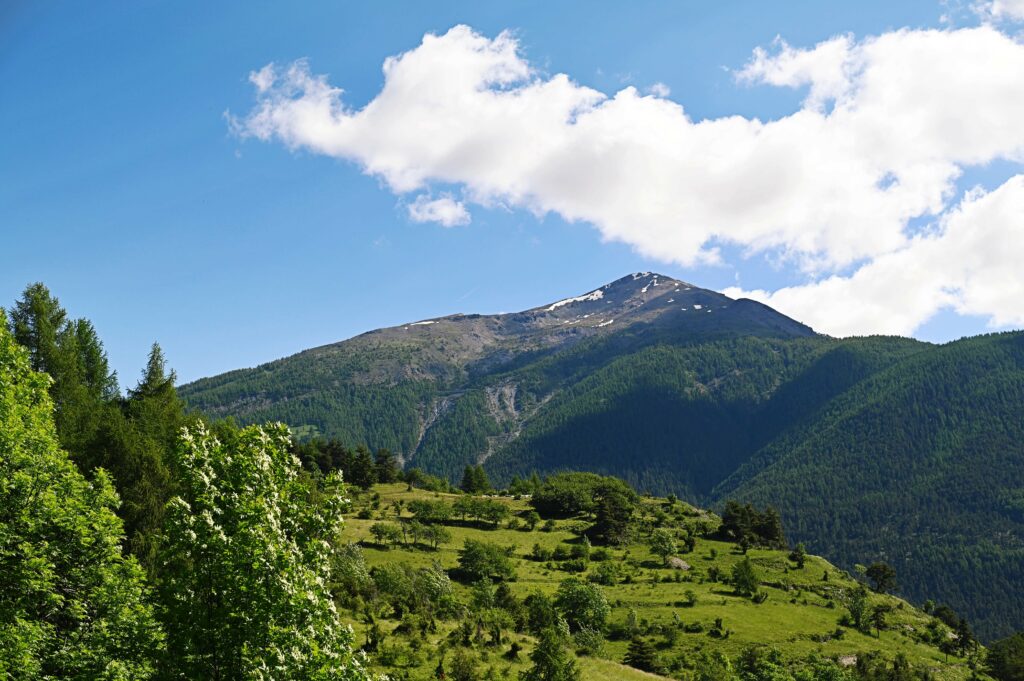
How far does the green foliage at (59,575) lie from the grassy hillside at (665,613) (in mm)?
26299

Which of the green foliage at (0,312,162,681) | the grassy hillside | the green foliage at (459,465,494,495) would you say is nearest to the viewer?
the green foliage at (0,312,162,681)

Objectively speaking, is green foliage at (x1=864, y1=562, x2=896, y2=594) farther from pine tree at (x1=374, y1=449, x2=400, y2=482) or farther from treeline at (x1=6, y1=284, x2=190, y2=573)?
treeline at (x1=6, y1=284, x2=190, y2=573)

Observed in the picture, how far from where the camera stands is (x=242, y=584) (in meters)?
15.5

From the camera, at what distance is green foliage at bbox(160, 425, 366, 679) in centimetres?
1557

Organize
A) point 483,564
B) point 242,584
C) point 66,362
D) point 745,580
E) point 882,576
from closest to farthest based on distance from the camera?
1. point 242,584
2. point 66,362
3. point 483,564
4. point 745,580
5. point 882,576

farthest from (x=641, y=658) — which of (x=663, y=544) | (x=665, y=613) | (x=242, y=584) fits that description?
(x=242, y=584)

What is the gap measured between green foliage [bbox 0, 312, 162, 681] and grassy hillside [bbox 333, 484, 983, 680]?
26299 millimetres

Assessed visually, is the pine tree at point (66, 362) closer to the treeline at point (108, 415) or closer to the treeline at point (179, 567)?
the treeline at point (108, 415)

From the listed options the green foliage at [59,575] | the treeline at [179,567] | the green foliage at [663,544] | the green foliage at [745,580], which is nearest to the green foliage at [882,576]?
the green foliage at [745,580]

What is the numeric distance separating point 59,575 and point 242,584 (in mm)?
9030

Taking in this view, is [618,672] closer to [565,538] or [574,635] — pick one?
[574,635]

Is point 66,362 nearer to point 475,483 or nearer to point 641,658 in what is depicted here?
point 641,658

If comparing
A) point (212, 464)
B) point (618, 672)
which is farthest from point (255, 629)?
point (618, 672)

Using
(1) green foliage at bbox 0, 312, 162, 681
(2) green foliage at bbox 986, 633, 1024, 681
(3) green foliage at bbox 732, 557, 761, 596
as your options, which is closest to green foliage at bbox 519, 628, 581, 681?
(1) green foliage at bbox 0, 312, 162, 681
